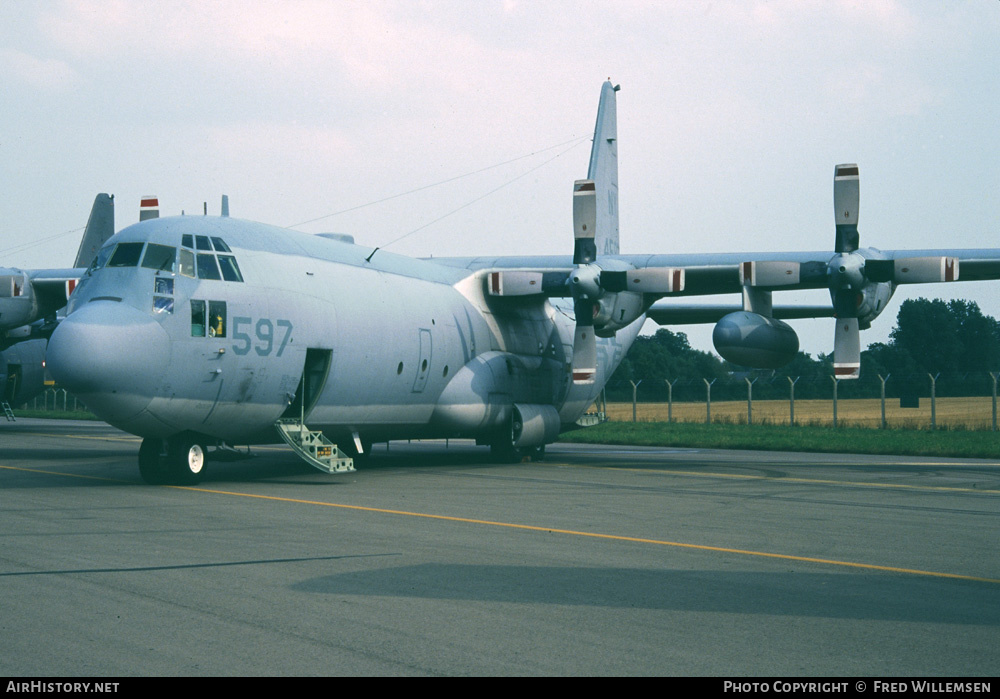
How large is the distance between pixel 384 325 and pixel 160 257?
4808 millimetres

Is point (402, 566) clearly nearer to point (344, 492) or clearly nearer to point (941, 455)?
point (344, 492)

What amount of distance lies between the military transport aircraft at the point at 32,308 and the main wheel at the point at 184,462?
10693mm

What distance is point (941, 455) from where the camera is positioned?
2584 centimetres

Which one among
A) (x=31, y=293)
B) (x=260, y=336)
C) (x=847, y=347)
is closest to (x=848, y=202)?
(x=847, y=347)

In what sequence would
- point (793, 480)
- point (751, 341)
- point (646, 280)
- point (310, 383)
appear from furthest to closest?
point (646, 280) < point (751, 341) < point (793, 480) < point (310, 383)

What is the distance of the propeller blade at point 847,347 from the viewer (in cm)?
2053

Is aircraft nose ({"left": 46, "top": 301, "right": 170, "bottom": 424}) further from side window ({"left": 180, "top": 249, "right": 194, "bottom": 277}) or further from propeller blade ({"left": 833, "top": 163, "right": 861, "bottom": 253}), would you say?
propeller blade ({"left": 833, "top": 163, "right": 861, "bottom": 253})

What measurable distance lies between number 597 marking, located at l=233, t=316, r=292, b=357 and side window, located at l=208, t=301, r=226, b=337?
0.21 m

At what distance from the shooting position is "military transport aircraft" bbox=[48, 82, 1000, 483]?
14.5 metres

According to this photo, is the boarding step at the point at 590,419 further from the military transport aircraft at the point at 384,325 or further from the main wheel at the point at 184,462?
the main wheel at the point at 184,462

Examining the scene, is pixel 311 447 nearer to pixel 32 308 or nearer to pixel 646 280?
pixel 646 280

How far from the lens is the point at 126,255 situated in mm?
14922

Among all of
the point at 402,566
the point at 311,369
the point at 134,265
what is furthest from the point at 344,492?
the point at 402,566
